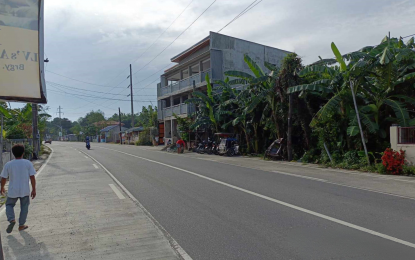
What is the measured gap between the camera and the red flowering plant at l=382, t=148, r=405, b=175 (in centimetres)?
1350

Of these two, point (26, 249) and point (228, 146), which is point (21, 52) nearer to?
point (26, 249)

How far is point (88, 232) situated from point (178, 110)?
1294 inches

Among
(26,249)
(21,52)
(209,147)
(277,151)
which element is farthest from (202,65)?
(21,52)

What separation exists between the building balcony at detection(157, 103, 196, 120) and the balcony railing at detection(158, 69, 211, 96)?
203cm

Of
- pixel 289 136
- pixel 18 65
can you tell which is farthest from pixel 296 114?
pixel 18 65

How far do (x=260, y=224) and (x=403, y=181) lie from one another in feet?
25.5

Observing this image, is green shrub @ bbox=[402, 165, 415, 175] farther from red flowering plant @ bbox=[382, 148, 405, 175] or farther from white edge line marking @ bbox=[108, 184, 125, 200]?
white edge line marking @ bbox=[108, 184, 125, 200]

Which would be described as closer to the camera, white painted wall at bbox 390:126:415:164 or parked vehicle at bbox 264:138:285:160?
white painted wall at bbox 390:126:415:164

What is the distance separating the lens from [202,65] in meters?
36.3

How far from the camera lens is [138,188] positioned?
435 inches

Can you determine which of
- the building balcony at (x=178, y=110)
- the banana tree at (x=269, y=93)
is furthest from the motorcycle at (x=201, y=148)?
the banana tree at (x=269, y=93)

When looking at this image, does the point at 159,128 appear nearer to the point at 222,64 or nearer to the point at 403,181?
the point at 222,64

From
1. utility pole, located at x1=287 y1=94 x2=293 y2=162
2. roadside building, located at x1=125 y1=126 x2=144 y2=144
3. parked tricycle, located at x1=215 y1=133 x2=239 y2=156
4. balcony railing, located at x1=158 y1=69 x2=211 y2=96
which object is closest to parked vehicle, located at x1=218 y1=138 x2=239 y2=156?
parked tricycle, located at x1=215 y1=133 x2=239 y2=156

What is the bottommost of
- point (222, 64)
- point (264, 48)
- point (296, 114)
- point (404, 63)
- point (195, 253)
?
point (195, 253)
